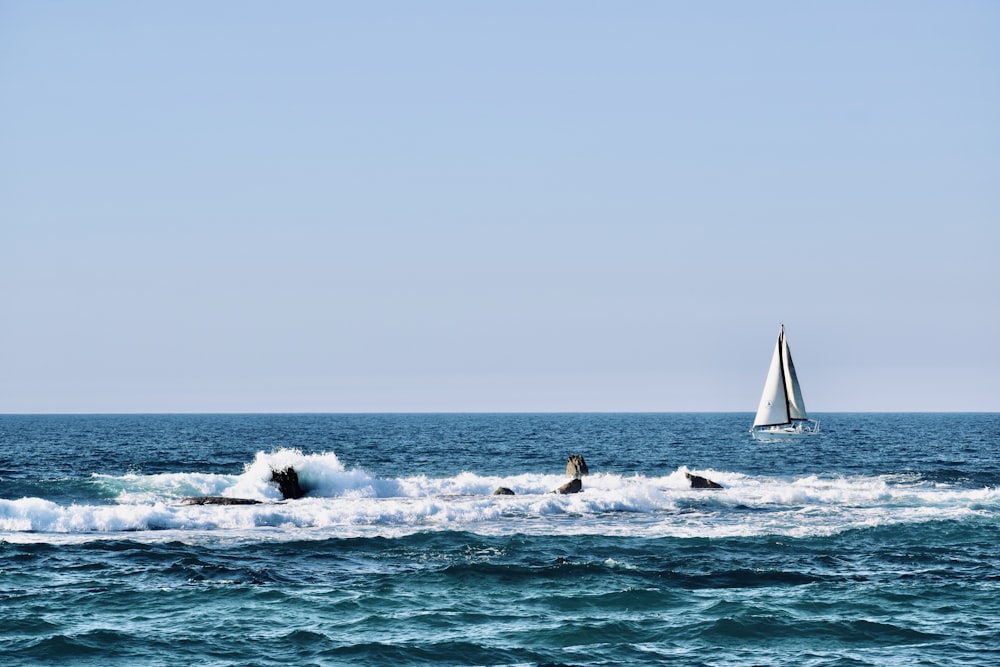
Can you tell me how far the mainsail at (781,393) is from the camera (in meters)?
109

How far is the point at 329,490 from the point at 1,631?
29748 mm

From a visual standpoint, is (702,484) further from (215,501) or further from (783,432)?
(783,432)

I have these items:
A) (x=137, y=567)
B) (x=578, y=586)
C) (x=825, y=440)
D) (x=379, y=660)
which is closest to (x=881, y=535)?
(x=578, y=586)

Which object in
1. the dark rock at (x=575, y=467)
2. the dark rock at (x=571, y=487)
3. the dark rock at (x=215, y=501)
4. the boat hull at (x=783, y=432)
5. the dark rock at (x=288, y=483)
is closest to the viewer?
the dark rock at (x=215, y=501)

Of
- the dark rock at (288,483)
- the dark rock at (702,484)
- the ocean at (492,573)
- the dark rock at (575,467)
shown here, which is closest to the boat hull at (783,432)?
the ocean at (492,573)

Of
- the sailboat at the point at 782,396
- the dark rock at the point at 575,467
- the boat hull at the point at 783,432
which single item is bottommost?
the dark rock at the point at 575,467

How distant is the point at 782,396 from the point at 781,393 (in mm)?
414

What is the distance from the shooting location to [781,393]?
362ft

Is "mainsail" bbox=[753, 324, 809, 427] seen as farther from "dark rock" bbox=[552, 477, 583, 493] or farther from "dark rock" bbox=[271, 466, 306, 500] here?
"dark rock" bbox=[271, 466, 306, 500]

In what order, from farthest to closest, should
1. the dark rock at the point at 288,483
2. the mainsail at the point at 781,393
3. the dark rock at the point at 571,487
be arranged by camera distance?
the mainsail at the point at 781,393 < the dark rock at the point at 288,483 < the dark rock at the point at 571,487

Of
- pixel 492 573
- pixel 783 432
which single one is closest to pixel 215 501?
pixel 492 573

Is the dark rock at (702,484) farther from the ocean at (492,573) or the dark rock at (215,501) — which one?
the dark rock at (215,501)

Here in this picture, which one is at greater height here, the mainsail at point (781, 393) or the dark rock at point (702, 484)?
the mainsail at point (781, 393)

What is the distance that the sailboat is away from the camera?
109 m
